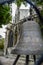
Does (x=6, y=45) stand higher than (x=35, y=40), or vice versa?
(x=35, y=40)

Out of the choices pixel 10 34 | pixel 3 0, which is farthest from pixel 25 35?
pixel 10 34

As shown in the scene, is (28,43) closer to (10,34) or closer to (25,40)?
(25,40)

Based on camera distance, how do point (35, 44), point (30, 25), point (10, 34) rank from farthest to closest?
point (10, 34) → point (30, 25) → point (35, 44)

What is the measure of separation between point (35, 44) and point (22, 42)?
5.9 inches

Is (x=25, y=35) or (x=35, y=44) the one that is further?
(x=25, y=35)

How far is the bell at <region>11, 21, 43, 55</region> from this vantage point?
6.73 feet

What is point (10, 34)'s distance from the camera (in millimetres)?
11617

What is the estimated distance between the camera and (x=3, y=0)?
122 centimetres

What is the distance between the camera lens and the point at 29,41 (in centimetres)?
223

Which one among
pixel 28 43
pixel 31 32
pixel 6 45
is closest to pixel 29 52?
pixel 28 43

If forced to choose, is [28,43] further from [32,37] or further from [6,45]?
[6,45]

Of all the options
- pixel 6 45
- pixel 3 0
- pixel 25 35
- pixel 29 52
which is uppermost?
pixel 3 0

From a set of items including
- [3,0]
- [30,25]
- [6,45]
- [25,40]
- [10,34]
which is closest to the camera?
[3,0]

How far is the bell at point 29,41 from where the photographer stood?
205 centimetres
